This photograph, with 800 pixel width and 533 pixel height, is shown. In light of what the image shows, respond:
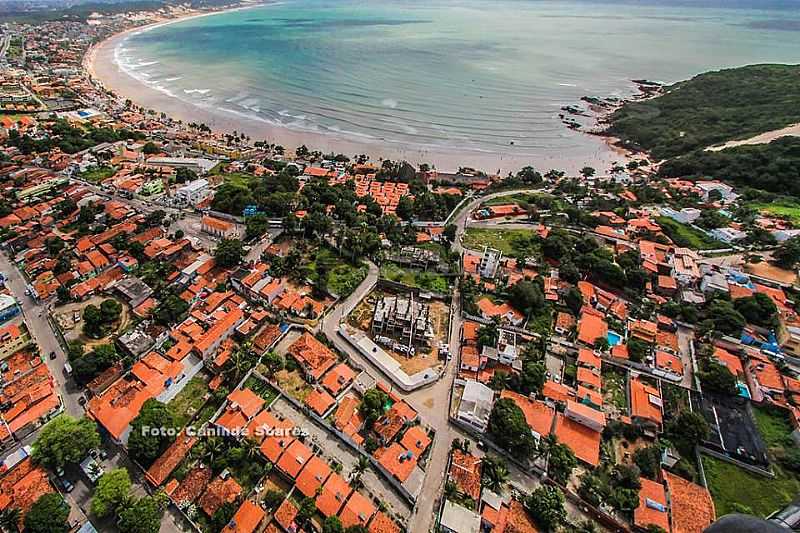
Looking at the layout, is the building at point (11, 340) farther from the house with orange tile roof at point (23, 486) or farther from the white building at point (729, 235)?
the white building at point (729, 235)

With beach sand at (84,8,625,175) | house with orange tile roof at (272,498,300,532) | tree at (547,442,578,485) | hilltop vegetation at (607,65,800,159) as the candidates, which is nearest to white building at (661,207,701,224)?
beach sand at (84,8,625,175)

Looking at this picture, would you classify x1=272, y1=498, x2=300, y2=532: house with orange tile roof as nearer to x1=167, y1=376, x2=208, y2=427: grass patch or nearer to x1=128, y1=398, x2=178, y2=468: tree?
x1=128, y1=398, x2=178, y2=468: tree

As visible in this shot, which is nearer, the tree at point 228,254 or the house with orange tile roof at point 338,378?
the house with orange tile roof at point 338,378

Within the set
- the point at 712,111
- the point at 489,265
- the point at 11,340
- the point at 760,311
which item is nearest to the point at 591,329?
the point at 489,265

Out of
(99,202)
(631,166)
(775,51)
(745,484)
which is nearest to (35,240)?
(99,202)

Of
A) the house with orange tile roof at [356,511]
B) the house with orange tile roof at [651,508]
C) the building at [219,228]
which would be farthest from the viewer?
the building at [219,228]

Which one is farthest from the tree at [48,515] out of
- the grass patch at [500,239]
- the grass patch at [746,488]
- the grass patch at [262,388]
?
the grass patch at [500,239]

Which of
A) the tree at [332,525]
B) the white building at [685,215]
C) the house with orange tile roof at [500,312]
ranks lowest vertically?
the tree at [332,525]
